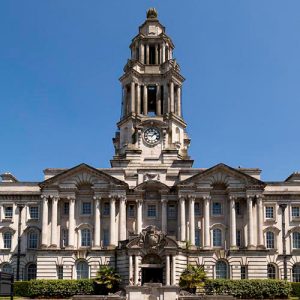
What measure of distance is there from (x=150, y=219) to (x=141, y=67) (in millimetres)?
23501

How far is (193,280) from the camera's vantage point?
228 feet

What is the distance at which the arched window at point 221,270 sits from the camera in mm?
75188

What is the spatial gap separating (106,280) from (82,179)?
46.1 ft

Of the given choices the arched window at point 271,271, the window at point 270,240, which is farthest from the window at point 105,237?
the arched window at point 271,271

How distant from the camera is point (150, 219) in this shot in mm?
78812

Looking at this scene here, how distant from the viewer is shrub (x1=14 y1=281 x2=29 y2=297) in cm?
7306

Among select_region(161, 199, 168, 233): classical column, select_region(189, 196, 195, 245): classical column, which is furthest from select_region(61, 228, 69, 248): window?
select_region(189, 196, 195, 245): classical column

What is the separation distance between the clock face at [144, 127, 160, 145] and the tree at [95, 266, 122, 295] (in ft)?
65.8

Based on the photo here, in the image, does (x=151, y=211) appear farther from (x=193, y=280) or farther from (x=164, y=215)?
(x=193, y=280)

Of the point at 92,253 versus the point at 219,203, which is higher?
the point at 219,203

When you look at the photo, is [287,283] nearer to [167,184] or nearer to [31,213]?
[167,184]

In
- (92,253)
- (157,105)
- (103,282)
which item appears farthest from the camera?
(157,105)

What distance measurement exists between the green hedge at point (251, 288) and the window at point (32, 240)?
910 inches

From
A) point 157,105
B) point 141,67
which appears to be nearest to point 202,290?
point 157,105
